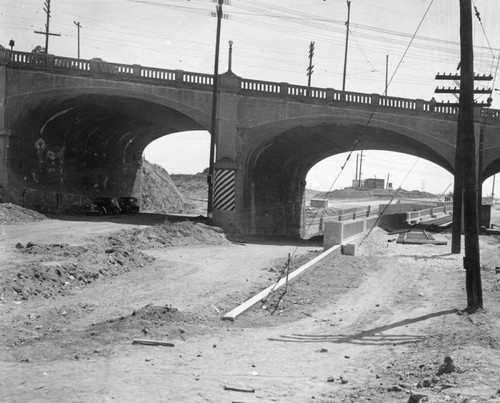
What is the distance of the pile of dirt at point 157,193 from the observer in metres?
51.7

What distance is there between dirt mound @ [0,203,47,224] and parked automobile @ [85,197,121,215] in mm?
7516

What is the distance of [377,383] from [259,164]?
27.6 m

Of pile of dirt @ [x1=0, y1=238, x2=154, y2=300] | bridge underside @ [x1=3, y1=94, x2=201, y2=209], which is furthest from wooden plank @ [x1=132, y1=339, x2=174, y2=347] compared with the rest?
bridge underside @ [x1=3, y1=94, x2=201, y2=209]

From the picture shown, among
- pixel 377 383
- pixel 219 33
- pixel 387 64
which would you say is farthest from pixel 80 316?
pixel 387 64

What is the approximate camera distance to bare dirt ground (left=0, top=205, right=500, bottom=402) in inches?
241

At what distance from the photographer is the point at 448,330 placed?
9.06 meters

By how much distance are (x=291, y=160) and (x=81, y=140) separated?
15109mm

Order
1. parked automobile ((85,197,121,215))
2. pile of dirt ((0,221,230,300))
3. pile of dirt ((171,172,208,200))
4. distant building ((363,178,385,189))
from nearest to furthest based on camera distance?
pile of dirt ((0,221,230,300)) < parked automobile ((85,197,121,215)) < pile of dirt ((171,172,208,200)) < distant building ((363,178,385,189))

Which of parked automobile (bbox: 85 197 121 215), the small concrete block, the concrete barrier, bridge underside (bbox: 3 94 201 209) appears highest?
bridge underside (bbox: 3 94 201 209)

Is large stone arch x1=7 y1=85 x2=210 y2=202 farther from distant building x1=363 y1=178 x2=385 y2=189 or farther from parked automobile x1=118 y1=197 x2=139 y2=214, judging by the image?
distant building x1=363 y1=178 x2=385 y2=189

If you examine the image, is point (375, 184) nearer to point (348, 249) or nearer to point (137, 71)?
point (137, 71)

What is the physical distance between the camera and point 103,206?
35.2 meters

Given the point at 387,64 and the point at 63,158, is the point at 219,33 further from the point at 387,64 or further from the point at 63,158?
the point at 387,64

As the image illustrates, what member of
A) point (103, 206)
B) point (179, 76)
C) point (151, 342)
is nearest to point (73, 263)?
point (151, 342)
